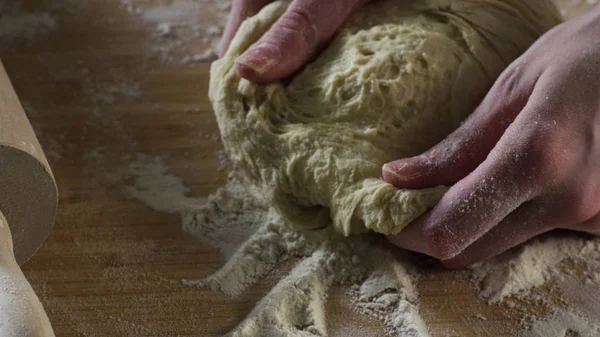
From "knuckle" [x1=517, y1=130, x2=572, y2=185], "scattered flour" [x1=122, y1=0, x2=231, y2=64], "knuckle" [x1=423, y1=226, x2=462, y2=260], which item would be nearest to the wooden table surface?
"scattered flour" [x1=122, y1=0, x2=231, y2=64]

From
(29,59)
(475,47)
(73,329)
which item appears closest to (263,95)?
(475,47)

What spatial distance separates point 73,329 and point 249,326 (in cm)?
25

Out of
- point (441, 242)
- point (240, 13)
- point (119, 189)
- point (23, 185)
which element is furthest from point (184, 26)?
point (441, 242)

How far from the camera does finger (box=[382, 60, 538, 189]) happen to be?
3.59 feet

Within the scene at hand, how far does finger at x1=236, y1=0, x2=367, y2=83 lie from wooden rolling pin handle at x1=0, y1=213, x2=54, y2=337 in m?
0.49

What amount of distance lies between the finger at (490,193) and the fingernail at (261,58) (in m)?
0.36

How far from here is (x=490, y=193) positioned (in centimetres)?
101

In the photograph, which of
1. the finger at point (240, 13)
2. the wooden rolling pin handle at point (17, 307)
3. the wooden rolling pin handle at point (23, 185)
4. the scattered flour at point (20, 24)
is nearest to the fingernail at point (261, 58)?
the finger at point (240, 13)

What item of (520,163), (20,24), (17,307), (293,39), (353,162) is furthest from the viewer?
(20,24)

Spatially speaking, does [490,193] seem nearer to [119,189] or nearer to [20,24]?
[119,189]

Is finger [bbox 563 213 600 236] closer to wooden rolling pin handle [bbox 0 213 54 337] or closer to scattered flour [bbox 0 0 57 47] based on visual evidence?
wooden rolling pin handle [bbox 0 213 54 337]

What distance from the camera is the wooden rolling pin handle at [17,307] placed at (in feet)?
2.69

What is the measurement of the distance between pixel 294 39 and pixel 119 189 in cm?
40

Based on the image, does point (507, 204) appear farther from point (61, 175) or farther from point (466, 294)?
point (61, 175)
